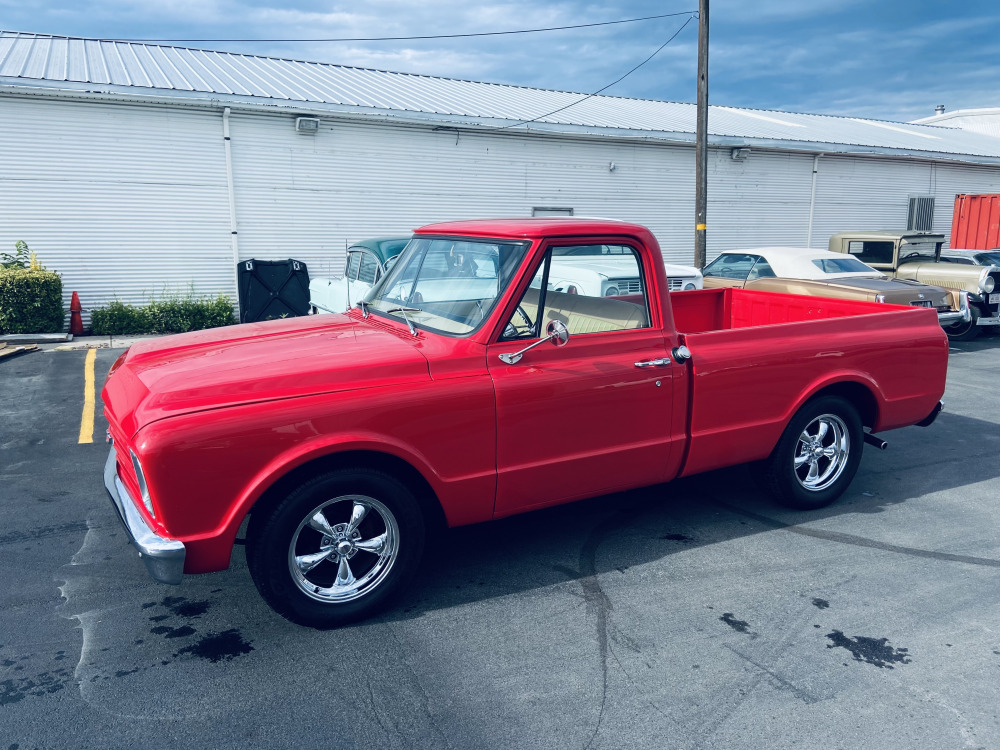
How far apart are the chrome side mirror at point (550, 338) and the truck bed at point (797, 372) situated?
93 centimetres

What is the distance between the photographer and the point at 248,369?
3447 millimetres

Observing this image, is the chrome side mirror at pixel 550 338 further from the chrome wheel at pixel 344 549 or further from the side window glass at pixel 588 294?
the chrome wheel at pixel 344 549

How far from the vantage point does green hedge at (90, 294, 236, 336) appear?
42.3 feet

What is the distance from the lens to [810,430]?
16.2 ft

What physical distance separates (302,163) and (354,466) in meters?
12.2

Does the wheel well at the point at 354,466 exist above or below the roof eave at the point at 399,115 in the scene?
below

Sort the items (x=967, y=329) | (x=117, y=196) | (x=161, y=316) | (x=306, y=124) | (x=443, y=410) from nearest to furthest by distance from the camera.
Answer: (x=443, y=410) < (x=967, y=329) < (x=117, y=196) < (x=161, y=316) < (x=306, y=124)

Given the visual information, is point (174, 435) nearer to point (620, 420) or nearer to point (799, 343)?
point (620, 420)

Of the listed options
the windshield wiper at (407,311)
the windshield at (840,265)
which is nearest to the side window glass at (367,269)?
the windshield wiper at (407,311)

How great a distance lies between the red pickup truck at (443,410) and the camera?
3207 mm

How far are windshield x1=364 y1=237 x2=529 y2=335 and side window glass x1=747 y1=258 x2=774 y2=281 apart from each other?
27.0 feet

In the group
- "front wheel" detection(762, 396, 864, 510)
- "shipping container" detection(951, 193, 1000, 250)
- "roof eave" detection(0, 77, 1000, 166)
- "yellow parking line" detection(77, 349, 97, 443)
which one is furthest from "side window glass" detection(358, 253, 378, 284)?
"shipping container" detection(951, 193, 1000, 250)

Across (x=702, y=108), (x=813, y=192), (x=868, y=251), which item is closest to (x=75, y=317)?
(x=702, y=108)

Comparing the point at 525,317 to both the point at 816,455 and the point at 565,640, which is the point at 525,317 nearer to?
the point at 565,640
